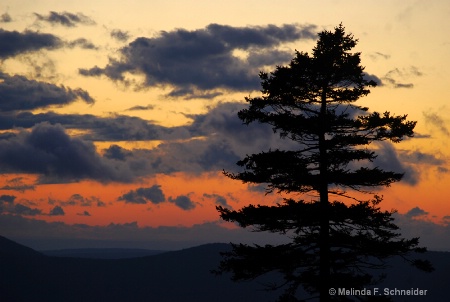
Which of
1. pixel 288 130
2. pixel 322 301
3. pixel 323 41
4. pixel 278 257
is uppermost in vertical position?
pixel 323 41

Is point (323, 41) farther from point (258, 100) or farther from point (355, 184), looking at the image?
point (355, 184)

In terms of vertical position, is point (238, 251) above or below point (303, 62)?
below

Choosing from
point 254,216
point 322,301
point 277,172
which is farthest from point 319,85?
point 322,301

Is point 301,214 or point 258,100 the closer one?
point 301,214

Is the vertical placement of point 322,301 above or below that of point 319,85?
below

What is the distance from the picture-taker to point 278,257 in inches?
1111

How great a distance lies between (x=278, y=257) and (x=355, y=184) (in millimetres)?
4709

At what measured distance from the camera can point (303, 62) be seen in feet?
96.5

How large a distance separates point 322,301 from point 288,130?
7.72 meters

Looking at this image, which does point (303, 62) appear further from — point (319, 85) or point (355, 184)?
→ point (355, 184)

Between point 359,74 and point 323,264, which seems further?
point 359,74

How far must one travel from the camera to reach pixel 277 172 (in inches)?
1136

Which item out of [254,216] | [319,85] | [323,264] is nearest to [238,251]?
[254,216]

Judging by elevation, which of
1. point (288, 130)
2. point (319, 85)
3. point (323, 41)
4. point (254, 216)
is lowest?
point (254, 216)
